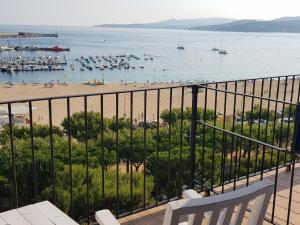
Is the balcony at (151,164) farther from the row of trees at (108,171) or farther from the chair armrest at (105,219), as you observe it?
the chair armrest at (105,219)

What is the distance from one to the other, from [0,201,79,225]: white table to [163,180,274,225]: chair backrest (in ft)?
2.82

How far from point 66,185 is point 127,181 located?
1.89m

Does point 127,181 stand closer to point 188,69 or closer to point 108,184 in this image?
point 108,184

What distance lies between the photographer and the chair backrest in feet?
5.50

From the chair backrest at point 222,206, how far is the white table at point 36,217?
0.86 meters

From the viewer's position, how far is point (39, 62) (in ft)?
279

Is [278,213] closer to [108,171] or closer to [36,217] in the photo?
[36,217]

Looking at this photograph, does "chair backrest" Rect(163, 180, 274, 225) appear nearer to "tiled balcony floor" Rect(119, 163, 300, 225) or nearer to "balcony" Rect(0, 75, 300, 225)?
"balcony" Rect(0, 75, 300, 225)

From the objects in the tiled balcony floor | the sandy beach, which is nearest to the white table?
the tiled balcony floor

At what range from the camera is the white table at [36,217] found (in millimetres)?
2277

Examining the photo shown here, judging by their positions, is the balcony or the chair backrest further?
the balcony

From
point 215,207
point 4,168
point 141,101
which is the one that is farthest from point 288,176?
point 141,101

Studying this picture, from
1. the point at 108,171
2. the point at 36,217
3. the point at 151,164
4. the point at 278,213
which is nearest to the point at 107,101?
the point at 151,164

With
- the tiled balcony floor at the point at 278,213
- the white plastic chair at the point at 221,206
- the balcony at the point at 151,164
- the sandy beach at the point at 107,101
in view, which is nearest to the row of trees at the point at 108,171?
the balcony at the point at 151,164
